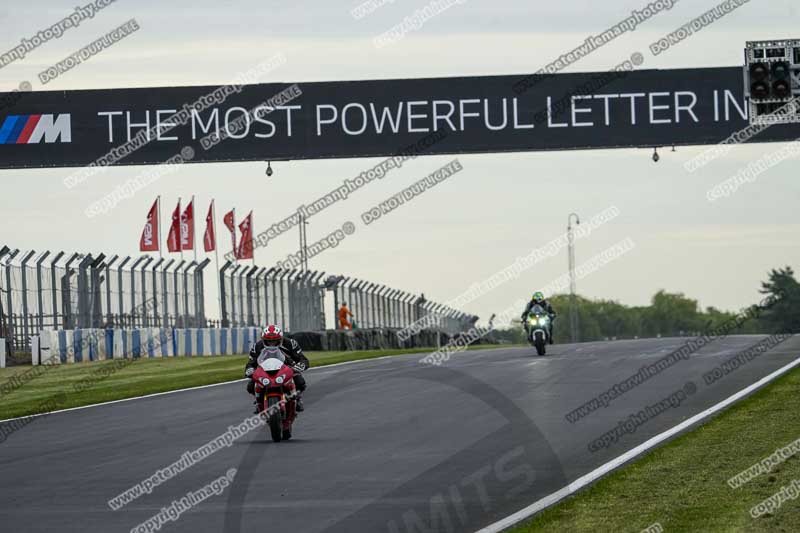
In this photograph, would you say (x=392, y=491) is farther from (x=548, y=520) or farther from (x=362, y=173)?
(x=362, y=173)

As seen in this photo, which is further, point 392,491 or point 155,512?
point 392,491

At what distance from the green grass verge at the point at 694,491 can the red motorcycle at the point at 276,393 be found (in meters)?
3.97

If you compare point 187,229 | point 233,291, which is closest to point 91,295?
point 233,291

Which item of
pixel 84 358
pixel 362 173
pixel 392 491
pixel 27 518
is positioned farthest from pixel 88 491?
pixel 84 358

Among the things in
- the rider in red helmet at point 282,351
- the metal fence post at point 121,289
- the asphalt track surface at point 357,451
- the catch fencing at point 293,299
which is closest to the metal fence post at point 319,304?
the catch fencing at point 293,299

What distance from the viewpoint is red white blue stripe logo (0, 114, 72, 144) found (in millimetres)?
28531

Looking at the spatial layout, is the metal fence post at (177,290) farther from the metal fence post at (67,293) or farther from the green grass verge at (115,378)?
the metal fence post at (67,293)

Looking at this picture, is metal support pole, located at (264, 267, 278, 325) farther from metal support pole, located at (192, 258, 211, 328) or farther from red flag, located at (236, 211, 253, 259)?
red flag, located at (236, 211, 253, 259)

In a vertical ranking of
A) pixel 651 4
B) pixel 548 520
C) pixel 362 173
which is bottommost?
pixel 548 520

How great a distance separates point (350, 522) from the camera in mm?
9555

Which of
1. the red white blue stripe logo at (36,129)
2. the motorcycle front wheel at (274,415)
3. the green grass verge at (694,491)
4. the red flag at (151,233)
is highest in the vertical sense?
the red white blue stripe logo at (36,129)

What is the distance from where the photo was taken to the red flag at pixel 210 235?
48062 mm

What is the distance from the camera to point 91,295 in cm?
Answer: 3228

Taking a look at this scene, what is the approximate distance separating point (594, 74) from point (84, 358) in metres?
13.4
